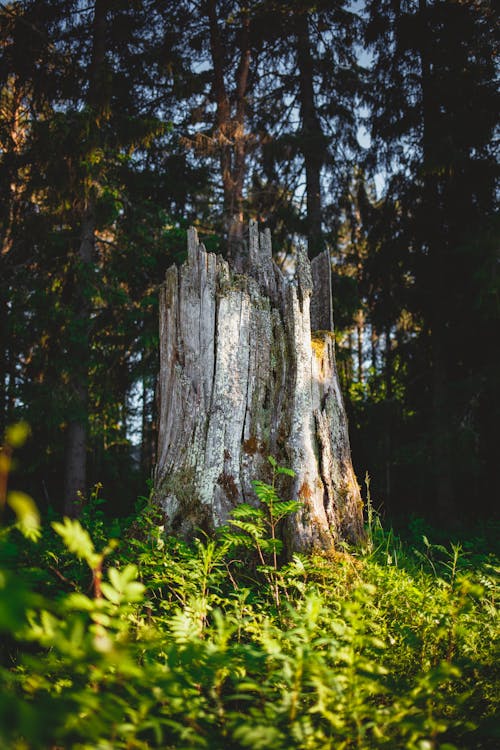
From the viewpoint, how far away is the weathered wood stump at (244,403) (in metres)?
3.61

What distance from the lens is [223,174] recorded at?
10.2 m

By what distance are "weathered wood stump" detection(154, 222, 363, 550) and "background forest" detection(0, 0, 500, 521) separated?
16.0 feet

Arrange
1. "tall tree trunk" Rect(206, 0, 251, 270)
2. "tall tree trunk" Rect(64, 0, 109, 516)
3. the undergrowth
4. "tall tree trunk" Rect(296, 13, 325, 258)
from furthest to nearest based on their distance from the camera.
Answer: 1. "tall tree trunk" Rect(296, 13, 325, 258)
2. "tall tree trunk" Rect(206, 0, 251, 270)
3. "tall tree trunk" Rect(64, 0, 109, 516)
4. the undergrowth

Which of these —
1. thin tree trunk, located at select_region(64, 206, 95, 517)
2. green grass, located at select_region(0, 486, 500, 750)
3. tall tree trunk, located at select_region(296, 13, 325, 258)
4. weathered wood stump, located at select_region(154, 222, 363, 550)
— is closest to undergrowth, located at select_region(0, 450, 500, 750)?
green grass, located at select_region(0, 486, 500, 750)

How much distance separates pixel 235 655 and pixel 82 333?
25.0 ft

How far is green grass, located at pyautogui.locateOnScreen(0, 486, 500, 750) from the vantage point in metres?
1.14

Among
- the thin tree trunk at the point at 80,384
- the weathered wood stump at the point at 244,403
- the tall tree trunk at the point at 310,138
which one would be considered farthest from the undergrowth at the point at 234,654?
the tall tree trunk at the point at 310,138

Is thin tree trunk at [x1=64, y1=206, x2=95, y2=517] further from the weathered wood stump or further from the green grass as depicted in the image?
the green grass

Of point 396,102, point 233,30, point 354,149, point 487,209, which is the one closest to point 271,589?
point 487,209

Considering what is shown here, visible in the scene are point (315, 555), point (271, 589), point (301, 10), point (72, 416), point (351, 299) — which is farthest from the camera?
point (351, 299)

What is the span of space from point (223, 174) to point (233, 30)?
13.7 feet

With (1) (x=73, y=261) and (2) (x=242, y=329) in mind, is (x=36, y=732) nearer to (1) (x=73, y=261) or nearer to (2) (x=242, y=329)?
(2) (x=242, y=329)

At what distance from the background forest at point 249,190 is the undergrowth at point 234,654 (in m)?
6.08

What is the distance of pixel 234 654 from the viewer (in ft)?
6.34
